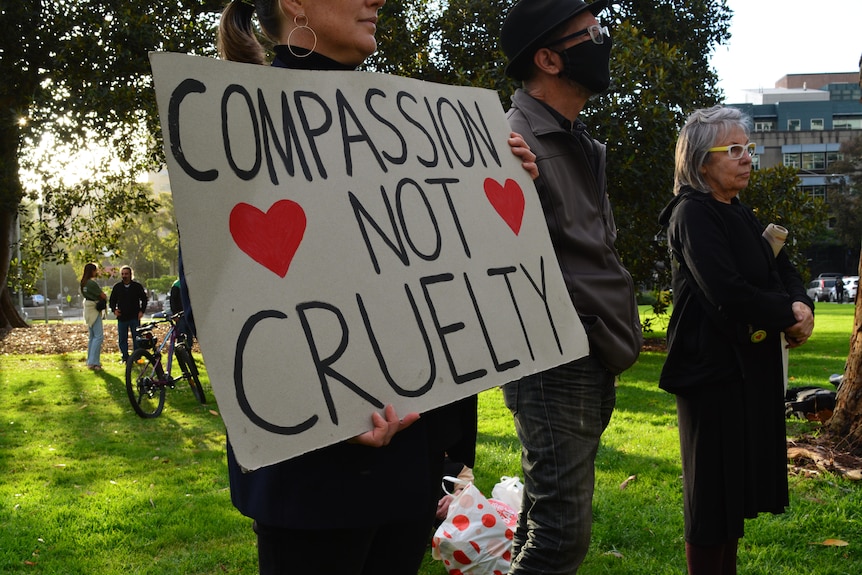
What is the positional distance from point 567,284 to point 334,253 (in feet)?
3.22

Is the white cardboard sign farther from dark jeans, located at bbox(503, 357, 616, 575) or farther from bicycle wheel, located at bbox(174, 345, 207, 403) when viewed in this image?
bicycle wheel, located at bbox(174, 345, 207, 403)

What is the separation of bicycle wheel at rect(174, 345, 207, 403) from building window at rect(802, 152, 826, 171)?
81828 mm

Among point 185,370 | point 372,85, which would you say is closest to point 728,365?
point 372,85

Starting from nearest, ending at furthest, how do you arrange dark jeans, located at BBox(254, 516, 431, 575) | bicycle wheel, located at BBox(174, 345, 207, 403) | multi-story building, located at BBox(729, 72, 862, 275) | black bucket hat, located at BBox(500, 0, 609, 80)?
dark jeans, located at BBox(254, 516, 431, 575) < black bucket hat, located at BBox(500, 0, 609, 80) < bicycle wheel, located at BBox(174, 345, 207, 403) < multi-story building, located at BBox(729, 72, 862, 275)

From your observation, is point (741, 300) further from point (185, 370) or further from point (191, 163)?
point (185, 370)

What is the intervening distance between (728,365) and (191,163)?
7.10 ft

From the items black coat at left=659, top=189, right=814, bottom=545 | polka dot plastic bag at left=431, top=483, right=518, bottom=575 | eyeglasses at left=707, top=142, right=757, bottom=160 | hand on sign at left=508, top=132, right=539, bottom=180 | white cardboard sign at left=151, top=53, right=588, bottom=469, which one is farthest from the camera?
polka dot plastic bag at left=431, top=483, right=518, bottom=575

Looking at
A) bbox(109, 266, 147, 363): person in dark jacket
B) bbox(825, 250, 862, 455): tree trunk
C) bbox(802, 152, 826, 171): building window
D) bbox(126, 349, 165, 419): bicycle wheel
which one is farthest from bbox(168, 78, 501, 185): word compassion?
bbox(802, 152, 826, 171): building window

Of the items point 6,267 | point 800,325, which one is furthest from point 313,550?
point 6,267

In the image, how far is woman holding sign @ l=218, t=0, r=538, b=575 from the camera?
1.54 m

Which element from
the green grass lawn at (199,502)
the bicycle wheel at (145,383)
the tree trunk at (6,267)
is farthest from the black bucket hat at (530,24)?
the tree trunk at (6,267)

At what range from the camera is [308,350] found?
1.50 m

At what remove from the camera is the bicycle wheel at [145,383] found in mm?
8695

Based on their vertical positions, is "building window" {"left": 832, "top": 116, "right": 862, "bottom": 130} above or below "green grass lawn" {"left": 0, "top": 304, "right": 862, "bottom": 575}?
above
